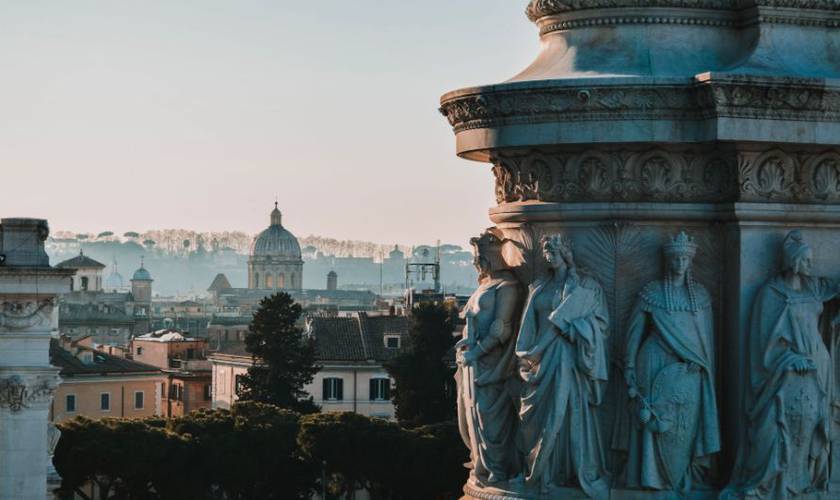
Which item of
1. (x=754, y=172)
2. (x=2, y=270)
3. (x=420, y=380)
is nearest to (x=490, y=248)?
(x=754, y=172)

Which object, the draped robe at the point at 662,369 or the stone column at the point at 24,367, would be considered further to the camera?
the stone column at the point at 24,367

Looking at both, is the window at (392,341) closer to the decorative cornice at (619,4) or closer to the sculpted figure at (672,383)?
the decorative cornice at (619,4)

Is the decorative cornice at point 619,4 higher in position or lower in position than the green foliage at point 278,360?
higher

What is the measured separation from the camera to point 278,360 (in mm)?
52062

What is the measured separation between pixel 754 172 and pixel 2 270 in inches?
699

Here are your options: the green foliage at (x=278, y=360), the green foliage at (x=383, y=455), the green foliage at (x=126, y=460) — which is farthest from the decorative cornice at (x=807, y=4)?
the green foliage at (x=278, y=360)

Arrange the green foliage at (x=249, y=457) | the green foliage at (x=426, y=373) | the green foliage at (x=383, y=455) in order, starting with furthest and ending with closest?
the green foliage at (x=426, y=373) < the green foliage at (x=249, y=457) < the green foliage at (x=383, y=455)

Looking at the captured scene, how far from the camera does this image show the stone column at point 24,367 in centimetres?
2259

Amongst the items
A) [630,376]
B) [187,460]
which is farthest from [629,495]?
[187,460]

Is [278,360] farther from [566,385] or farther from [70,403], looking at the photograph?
[566,385]

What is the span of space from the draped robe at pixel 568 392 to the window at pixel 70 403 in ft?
194

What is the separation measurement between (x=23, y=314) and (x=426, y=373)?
26856 millimetres

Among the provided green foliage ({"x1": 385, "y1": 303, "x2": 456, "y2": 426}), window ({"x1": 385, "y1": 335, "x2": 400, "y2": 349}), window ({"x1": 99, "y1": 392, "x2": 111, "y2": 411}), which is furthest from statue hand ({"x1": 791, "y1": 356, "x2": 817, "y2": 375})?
window ({"x1": 99, "y1": 392, "x2": 111, "y2": 411})

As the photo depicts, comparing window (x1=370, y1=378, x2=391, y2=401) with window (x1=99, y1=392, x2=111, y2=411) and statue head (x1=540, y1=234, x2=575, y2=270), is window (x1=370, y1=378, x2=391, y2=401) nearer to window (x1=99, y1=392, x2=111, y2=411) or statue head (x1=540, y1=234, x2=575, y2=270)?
window (x1=99, y1=392, x2=111, y2=411)
